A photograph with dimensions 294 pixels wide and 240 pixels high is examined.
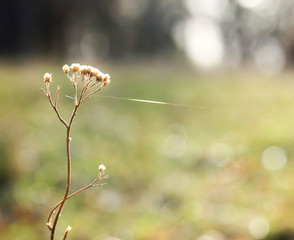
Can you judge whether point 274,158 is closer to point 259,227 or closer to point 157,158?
point 157,158

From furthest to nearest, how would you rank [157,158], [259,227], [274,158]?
[157,158]
[274,158]
[259,227]

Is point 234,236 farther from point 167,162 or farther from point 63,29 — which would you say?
point 63,29

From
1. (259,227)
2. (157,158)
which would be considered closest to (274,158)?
(157,158)

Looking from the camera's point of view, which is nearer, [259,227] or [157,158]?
[259,227]

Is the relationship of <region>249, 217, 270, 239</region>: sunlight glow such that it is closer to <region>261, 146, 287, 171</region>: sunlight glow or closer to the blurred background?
the blurred background

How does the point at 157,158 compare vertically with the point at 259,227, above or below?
above

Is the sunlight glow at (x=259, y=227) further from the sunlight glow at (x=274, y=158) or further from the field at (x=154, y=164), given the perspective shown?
the sunlight glow at (x=274, y=158)

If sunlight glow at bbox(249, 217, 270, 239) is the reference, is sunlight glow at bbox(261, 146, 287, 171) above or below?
above

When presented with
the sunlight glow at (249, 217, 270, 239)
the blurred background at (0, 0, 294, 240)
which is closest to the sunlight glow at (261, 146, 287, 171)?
the blurred background at (0, 0, 294, 240)

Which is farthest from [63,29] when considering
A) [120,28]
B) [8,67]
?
[8,67]
